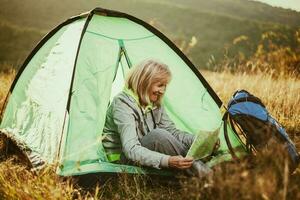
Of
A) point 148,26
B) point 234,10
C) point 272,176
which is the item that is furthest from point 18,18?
point 272,176

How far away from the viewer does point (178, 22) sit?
3222 cm

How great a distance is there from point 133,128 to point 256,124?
103cm

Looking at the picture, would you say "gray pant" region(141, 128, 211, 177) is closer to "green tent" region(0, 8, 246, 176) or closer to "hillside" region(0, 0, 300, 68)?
"green tent" region(0, 8, 246, 176)

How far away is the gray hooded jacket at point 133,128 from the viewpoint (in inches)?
140

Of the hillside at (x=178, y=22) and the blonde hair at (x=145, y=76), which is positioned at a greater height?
the hillside at (x=178, y=22)

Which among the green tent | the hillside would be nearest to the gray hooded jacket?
the green tent

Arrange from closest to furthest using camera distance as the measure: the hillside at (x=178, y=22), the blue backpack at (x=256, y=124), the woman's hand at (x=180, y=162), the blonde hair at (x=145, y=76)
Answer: the woman's hand at (x=180, y=162)
the blue backpack at (x=256, y=124)
the blonde hair at (x=145, y=76)
the hillside at (x=178, y=22)

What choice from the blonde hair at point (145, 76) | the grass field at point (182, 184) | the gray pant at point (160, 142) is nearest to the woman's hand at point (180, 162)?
the grass field at point (182, 184)

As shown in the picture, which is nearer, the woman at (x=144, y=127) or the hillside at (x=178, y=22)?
the woman at (x=144, y=127)

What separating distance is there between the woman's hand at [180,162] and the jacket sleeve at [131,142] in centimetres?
4

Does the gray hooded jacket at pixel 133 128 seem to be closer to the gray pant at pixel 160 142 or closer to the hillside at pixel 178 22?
the gray pant at pixel 160 142

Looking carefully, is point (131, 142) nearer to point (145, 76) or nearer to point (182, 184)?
point (145, 76)

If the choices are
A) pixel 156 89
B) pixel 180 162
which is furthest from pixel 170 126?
pixel 180 162

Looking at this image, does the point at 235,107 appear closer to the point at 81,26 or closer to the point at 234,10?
the point at 81,26
